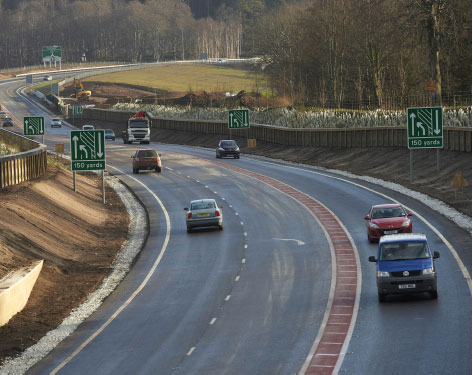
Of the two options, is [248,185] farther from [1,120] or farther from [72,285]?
[1,120]

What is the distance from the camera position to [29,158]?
2083 inches

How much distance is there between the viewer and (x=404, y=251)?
27.5m

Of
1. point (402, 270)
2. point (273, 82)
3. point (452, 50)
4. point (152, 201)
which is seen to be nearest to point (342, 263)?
point (402, 270)

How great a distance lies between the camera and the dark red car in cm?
3719

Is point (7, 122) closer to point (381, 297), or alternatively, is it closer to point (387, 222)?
point (387, 222)

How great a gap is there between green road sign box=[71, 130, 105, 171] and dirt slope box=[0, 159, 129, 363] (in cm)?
216

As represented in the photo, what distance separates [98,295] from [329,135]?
172ft

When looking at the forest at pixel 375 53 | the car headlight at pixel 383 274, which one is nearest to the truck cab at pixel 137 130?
the forest at pixel 375 53

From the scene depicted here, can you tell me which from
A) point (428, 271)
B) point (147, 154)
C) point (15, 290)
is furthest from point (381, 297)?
point (147, 154)

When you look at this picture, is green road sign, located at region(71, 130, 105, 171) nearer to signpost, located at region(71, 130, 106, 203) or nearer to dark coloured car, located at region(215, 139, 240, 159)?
signpost, located at region(71, 130, 106, 203)

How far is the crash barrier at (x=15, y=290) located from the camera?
2698 cm

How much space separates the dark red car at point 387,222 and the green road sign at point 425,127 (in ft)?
51.7

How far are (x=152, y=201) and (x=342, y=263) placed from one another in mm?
24151

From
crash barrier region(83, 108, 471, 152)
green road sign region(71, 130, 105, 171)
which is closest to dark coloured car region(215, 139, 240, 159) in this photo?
crash barrier region(83, 108, 471, 152)
